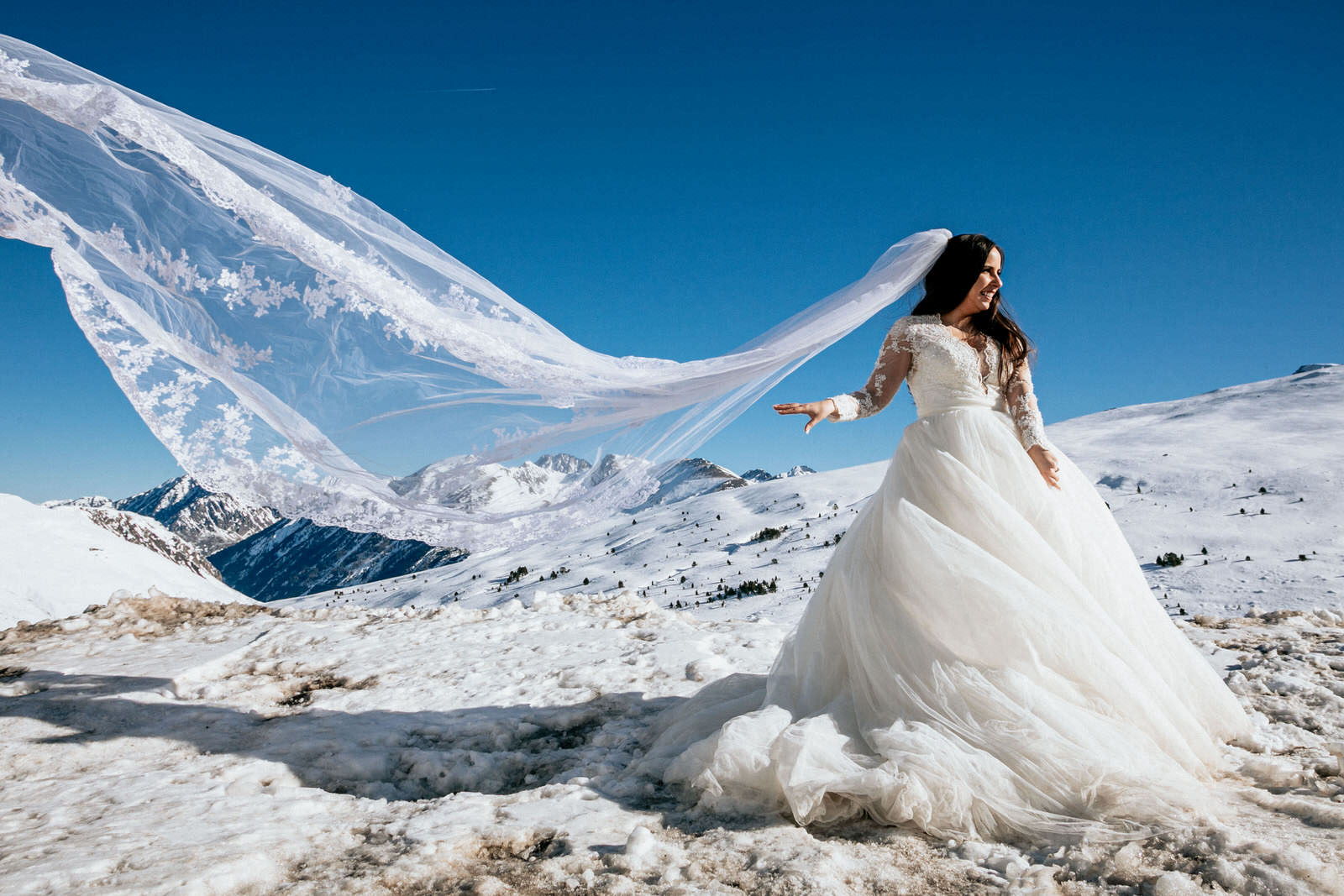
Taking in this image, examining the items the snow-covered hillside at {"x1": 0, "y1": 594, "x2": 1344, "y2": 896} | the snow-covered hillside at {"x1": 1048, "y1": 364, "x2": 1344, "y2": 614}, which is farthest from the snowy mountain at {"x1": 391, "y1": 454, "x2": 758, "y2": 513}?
the snow-covered hillside at {"x1": 1048, "y1": 364, "x2": 1344, "y2": 614}

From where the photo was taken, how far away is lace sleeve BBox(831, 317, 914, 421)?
13.5 feet

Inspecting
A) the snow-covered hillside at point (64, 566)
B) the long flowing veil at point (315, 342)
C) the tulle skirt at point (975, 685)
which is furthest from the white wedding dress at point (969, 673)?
the snow-covered hillside at point (64, 566)

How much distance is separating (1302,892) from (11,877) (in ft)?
14.4

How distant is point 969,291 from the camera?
409 cm

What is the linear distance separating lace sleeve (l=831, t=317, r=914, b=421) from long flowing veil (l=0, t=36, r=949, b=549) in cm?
76

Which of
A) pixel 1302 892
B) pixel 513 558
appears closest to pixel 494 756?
pixel 1302 892

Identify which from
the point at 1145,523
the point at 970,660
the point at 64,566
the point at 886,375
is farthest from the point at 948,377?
the point at 1145,523

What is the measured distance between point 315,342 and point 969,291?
4.35 meters

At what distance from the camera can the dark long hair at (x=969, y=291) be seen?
4.07 metres

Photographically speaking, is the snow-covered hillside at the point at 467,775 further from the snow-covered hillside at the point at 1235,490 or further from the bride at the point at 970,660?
the snow-covered hillside at the point at 1235,490

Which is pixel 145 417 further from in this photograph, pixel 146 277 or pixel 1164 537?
pixel 1164 537

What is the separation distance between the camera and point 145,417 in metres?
4.66

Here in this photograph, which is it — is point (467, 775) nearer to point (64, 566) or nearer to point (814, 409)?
point (814, 409)

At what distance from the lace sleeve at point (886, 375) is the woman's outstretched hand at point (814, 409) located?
0.25 ft
